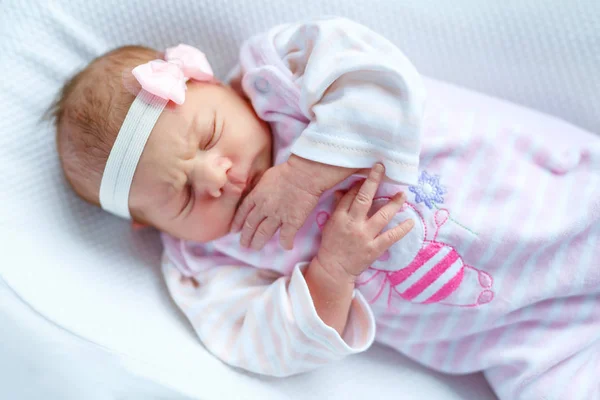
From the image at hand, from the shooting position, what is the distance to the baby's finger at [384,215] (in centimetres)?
108

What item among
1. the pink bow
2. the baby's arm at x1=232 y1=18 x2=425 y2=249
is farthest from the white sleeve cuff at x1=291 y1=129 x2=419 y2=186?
the pink bow

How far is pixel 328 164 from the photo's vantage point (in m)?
1.06

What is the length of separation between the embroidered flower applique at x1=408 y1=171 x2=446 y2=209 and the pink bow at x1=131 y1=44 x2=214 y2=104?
0.44 m

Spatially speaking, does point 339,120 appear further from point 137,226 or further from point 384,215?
point 137,226

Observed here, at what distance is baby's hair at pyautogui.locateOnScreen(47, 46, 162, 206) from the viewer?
3.45 ft

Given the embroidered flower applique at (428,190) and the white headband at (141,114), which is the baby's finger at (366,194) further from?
the white headband at (141,114)

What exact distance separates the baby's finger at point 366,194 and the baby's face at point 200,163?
0.20 m

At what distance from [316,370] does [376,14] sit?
793 millimetres

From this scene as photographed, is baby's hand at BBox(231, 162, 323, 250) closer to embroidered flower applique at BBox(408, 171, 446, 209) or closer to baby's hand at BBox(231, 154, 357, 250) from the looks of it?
baby's hand at BBox(231, 154, 357, 250)

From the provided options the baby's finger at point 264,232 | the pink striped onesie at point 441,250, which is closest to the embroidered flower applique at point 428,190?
the pink striped onesie at point 441,250

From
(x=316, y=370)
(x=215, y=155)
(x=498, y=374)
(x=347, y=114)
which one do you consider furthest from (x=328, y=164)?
(x=498, y=374)

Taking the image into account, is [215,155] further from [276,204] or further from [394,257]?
[394,257]

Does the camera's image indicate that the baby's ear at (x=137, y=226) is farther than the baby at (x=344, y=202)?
Yes

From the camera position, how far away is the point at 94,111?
105cm
